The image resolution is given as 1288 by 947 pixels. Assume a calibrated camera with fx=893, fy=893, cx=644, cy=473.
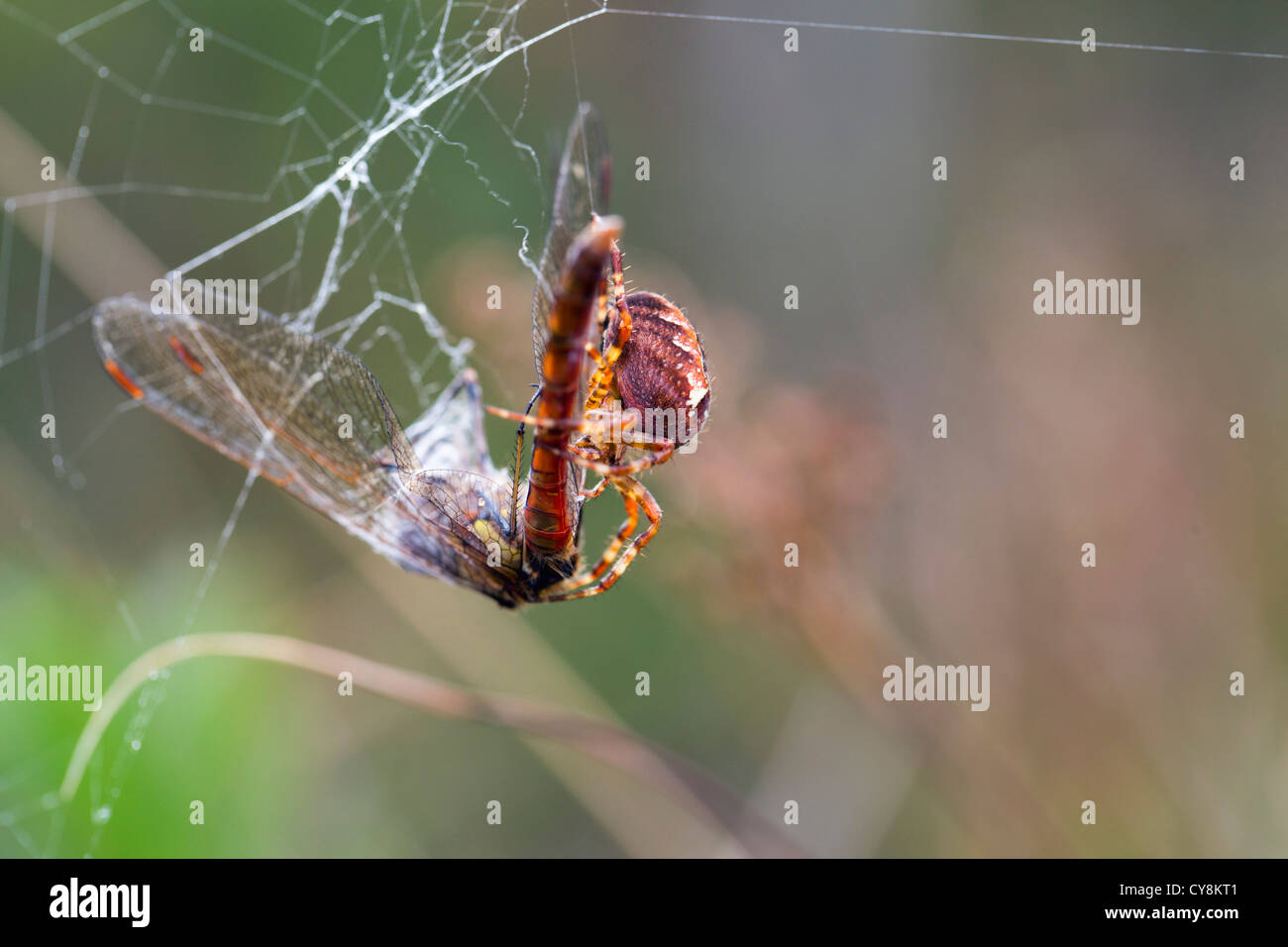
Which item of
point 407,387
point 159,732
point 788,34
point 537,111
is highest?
point 788,34

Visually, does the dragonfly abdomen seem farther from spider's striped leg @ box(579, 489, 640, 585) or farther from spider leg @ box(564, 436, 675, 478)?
spider's striped leg @ box(579, 489, 640, 585)

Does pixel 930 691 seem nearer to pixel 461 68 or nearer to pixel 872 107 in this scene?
pixel 461 68

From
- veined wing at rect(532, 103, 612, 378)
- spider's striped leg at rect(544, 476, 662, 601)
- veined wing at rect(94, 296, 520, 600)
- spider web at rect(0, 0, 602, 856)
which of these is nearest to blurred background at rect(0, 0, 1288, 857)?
spider web at rect(0, 0, 602, 856)

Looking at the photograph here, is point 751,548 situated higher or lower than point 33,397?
lower

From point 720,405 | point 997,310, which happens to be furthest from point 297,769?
point 997,310

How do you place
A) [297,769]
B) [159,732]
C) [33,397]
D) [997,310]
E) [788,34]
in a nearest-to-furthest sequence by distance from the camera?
[159,732]
[297,769]
[997,310]
[33,397]
[788,34]

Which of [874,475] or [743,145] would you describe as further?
[743,145]

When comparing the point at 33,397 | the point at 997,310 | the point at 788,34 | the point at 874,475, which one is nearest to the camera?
the point at 874,475
